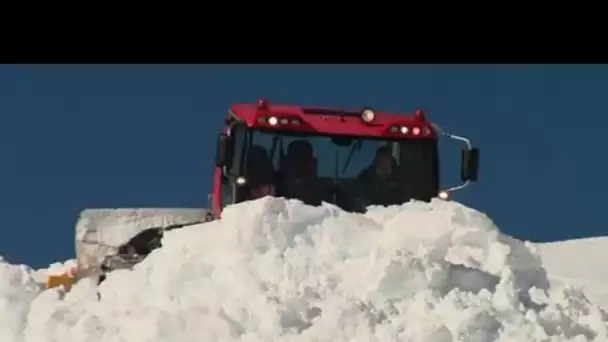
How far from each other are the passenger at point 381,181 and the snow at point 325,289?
3.37 feet

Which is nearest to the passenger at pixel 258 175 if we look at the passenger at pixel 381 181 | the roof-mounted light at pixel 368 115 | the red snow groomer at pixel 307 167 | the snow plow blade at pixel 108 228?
the red snow groomer at pixel 307 167

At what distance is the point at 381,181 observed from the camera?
27.3 feet

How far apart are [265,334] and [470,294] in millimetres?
1246

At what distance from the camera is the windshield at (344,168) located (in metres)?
8.11

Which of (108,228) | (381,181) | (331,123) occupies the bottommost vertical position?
(108,228)

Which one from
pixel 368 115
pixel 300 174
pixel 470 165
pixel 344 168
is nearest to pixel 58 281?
pixel 300 174

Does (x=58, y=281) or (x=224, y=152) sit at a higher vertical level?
(x=224, y=152)

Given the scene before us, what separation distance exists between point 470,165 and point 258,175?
1.68 m

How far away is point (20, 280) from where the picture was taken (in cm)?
784

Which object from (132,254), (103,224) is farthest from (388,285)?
(103,224)

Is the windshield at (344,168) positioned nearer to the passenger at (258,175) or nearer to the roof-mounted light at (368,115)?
the passenger at (258,175)

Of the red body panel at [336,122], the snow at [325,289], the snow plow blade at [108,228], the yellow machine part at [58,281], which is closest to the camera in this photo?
the snow at [325,289]

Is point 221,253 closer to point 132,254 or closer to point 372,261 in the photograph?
point 372,261

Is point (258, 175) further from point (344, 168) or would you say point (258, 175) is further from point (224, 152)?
point (344, 168)
